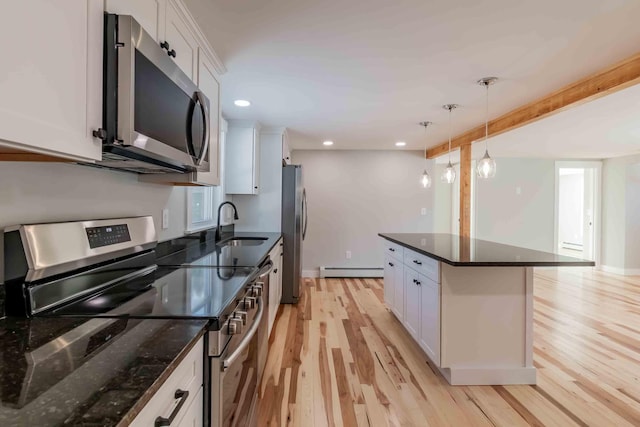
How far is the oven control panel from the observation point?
1245 millimetres

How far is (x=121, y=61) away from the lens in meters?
0.99

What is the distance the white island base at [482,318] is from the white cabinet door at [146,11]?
2037mm

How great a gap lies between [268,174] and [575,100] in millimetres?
3034

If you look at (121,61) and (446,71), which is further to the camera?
(446,71)

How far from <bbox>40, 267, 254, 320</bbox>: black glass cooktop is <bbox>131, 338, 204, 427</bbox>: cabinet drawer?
0.41 ft

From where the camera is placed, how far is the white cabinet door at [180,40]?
1.46 meters

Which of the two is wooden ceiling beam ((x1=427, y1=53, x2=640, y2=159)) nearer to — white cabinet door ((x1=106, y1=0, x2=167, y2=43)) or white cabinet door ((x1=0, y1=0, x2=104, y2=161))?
white cabinet door ((x1=106, y1=0, x2=167, y2=43))

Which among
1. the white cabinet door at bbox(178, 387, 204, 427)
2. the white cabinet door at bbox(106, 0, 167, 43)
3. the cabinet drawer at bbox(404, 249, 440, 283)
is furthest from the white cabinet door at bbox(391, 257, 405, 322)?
the white cabinet door at bbox(106, 0, 167, 43)

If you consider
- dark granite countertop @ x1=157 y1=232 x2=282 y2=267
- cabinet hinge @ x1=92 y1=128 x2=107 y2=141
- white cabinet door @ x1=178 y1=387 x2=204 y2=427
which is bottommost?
white cabinet door @ x1=178 y1=387 x2=204 y2=427

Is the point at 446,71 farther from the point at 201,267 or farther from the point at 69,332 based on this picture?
the point at 69,332

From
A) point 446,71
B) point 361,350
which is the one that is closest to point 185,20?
point 446,71

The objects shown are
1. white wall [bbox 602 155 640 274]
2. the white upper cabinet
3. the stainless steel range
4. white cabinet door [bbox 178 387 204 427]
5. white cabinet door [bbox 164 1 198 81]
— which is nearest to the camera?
white cabinet door [bbox 178 387 204 427]

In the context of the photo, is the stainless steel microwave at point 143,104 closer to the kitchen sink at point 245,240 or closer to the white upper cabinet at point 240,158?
the kitchen sink at point 245,240

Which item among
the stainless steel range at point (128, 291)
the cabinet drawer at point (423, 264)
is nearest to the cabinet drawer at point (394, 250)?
the cabinet drawer at point (423, 264)
